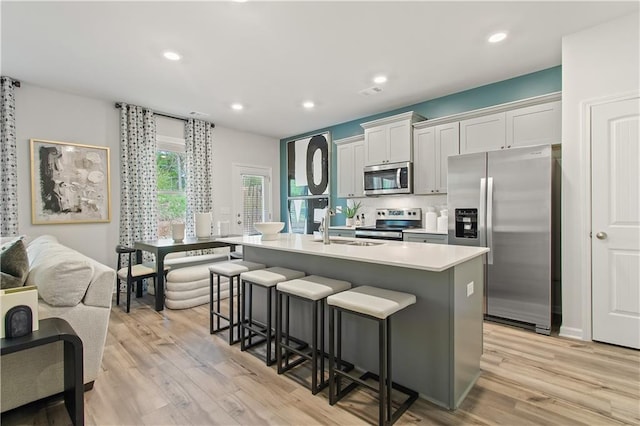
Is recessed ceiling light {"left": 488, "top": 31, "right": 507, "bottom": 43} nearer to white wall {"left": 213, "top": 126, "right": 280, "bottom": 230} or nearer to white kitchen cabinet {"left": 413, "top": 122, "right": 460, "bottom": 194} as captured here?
white kitchen cabinet {"left": 413, "top": 122, "right": 460, "bottom": 194}

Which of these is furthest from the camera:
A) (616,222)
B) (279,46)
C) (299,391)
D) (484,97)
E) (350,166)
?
(350,166)

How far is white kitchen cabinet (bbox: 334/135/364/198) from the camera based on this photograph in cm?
520

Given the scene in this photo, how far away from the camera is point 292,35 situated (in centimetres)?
281

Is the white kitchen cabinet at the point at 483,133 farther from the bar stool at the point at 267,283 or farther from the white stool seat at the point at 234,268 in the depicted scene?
the white stool seat at the point at 234,268

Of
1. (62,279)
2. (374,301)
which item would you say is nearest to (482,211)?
(374,301)

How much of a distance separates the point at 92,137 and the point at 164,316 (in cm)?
276

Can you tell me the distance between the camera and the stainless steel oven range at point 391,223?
434cm

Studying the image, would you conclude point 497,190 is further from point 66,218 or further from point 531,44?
point 66,218

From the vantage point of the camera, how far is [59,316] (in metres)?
1.96

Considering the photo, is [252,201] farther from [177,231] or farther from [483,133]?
[483,133]

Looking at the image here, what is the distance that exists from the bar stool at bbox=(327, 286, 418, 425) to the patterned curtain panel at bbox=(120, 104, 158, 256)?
3.87 metres

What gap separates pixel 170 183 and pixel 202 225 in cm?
123

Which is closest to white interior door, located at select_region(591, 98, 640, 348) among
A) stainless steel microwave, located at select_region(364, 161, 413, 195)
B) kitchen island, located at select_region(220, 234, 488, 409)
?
kitchen island, located at select_region(220, 234, 488, 409)

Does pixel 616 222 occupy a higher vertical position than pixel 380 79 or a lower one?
lower
